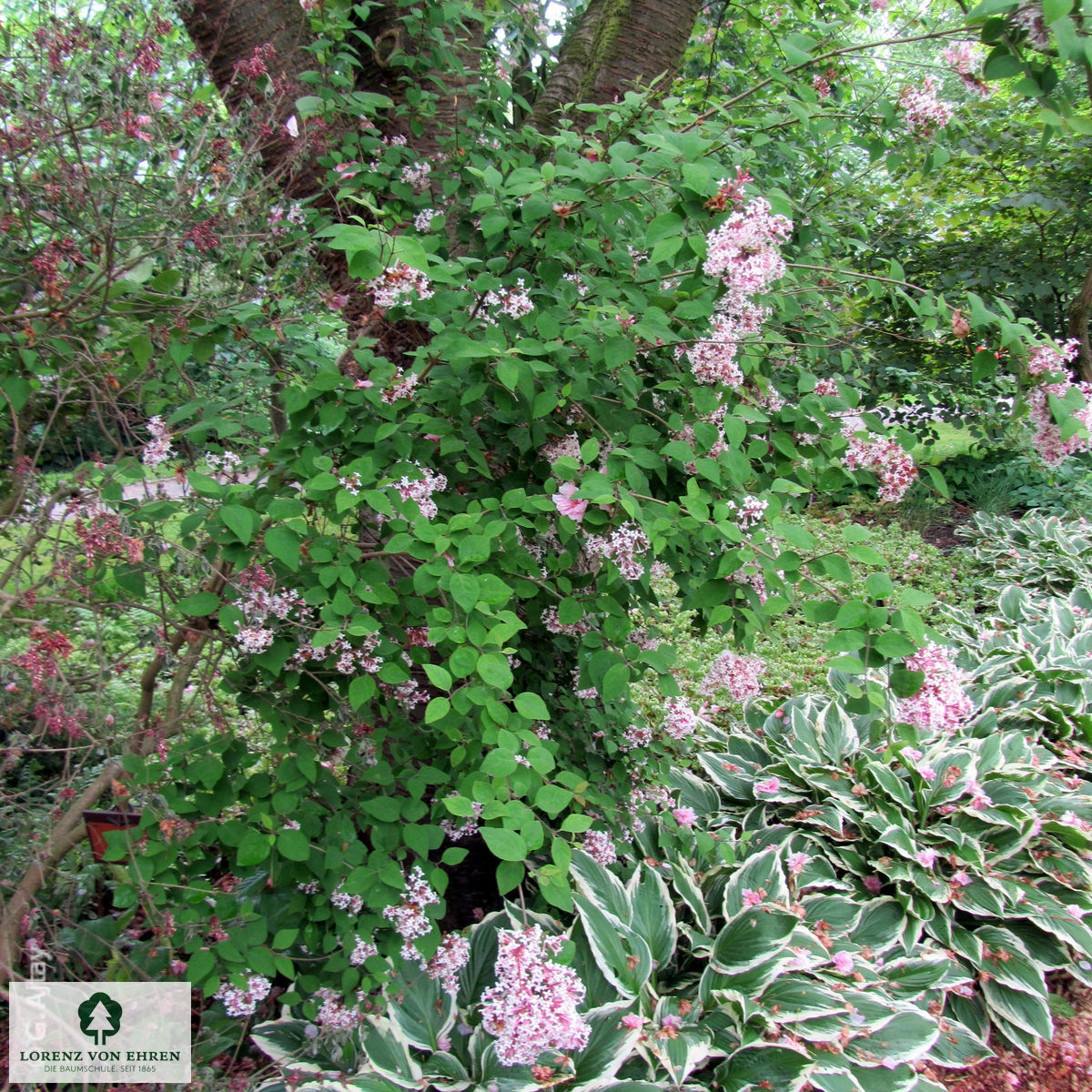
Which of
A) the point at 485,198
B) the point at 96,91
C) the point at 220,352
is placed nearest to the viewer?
the point at 485,198

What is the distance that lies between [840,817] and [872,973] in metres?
0.58

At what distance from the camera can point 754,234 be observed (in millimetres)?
1357

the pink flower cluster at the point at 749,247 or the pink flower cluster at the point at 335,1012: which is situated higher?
the pink flower cluster at the point at 749,247

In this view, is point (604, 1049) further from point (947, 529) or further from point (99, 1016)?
point (947, 529)

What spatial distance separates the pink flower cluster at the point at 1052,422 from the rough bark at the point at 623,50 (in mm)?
1477

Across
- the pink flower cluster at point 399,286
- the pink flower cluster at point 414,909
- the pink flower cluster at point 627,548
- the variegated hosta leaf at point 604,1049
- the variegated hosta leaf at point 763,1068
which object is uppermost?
the pink flower cluster at point 399,286

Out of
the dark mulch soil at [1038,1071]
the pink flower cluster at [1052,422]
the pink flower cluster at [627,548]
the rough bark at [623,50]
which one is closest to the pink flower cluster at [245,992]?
the pink flower cluster at [627,548]

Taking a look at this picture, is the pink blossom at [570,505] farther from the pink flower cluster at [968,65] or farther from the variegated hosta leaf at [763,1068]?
the variegated hosta leaf at [763,1068]

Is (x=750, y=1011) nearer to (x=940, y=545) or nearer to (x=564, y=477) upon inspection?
(x=564, y=477)

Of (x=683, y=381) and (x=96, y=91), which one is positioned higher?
(x=96, y=91)

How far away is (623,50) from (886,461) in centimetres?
154

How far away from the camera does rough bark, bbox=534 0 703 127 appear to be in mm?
2375

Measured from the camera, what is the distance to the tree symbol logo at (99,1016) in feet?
5.82

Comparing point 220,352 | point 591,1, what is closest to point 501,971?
point 220,352
